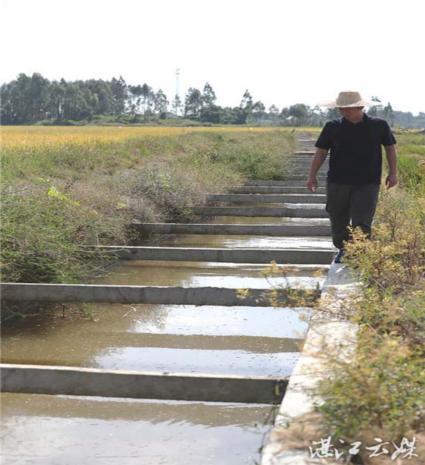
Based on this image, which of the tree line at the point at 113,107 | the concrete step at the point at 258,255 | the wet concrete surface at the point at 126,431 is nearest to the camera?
the wet concrete surface at the point at 126,431

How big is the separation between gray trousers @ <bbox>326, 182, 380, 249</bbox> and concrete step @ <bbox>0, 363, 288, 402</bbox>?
218 centimetres

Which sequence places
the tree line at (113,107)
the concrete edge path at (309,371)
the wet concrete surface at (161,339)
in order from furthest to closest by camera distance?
the tree line at (113,107), the wet concrete surface at (161,339), the concrete edge path at (309,371)

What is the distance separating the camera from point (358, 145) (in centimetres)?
505

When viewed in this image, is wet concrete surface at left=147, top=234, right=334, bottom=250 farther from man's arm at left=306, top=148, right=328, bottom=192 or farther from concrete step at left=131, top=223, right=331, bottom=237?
man's arm at left=306, top=148, right=328, bottom=192

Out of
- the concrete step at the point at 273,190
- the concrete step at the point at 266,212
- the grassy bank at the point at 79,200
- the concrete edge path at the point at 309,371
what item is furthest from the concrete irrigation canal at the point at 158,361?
the concrete step at the point at 273,190

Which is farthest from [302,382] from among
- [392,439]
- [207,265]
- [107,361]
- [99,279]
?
[207,265]

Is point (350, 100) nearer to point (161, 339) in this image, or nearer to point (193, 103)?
point (161, 339)

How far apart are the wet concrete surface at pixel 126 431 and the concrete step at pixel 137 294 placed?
95 cm

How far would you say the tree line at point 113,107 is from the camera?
75.6m

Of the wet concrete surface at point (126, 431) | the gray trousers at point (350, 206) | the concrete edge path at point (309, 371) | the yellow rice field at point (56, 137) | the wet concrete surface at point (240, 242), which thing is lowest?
the wet concrete surface at point (240, 242)

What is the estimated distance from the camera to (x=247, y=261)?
5.96m

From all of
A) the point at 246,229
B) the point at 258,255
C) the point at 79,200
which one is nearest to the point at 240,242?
the point at 246,229

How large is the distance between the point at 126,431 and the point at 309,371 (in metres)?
0.99

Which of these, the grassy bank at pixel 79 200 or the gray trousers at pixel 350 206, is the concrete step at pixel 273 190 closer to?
the grassy bank at pixel 79 200
